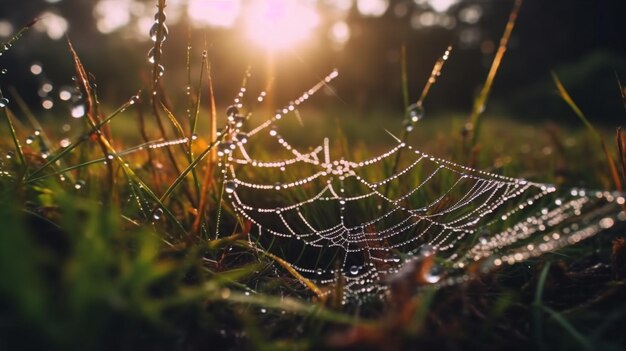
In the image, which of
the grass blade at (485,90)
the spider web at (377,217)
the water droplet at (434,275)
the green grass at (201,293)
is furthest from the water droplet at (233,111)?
the grass blade at (485,90)

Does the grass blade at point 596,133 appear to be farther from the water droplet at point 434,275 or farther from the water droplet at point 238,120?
the water droplet at point 238,120

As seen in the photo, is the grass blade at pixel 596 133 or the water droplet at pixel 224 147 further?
the grass blade at pixel 596 133

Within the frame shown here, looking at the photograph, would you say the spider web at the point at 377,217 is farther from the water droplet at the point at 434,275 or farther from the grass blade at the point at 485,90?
the grass blade at the point at 485,90

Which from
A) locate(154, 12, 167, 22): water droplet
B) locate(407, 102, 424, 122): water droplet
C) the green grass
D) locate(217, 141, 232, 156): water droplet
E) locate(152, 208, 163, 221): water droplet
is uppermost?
locate(154, 12, 167, 22): water droplet

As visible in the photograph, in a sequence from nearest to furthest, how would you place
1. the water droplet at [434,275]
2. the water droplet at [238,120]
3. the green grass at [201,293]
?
the green grass at [201,293], the water droplet at [434,275], the water droplet at [238,120]

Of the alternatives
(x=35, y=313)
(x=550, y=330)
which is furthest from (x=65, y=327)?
(x=550, y=330)

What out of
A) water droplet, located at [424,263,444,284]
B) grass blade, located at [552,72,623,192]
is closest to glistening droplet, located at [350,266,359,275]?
water droplet, located at [424,263,444,284]

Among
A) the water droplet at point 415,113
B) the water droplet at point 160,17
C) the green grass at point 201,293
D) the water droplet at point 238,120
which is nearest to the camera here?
the green grass at point 201,293

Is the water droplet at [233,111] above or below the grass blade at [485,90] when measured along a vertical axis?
below

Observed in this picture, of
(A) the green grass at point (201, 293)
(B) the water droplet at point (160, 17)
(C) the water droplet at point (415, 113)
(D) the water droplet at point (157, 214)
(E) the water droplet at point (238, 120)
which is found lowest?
(A) the green grass at point (201, 293)

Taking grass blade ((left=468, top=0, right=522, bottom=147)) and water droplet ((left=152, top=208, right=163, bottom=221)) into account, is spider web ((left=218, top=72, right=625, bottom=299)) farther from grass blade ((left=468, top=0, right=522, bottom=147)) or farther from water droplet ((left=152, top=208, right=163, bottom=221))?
grass blade ((left=468, top=0, right=522, bottom=147))
